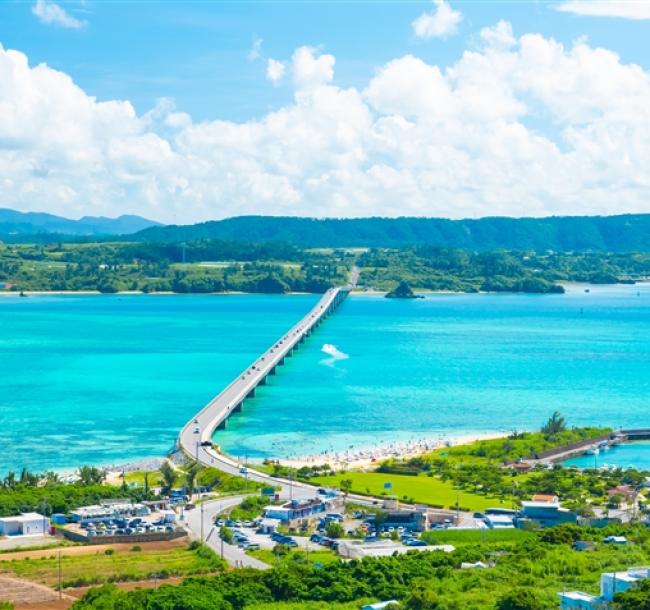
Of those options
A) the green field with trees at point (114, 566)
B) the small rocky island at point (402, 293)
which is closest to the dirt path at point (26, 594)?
the green field with trees at point (114, 566)

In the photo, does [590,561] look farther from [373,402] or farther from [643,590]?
[373,402]

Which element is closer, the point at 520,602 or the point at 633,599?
the point at 633,599

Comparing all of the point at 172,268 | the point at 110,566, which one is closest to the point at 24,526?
the point at 110,566

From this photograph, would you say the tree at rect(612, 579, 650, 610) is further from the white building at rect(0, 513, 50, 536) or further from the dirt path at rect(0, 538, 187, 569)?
the white building at rect(0, 513, 50, 536)

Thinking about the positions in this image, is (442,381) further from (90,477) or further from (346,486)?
(90,477)

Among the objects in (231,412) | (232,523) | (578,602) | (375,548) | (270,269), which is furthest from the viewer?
(270,269)

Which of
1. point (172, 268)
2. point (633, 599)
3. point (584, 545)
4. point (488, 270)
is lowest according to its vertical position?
point (584, 545)
